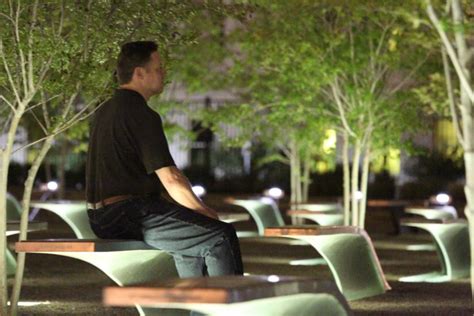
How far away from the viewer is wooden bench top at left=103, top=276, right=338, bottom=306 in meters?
6.44

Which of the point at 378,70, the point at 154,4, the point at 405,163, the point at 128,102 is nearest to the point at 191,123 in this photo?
the point at 405,163

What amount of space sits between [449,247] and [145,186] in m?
10.4

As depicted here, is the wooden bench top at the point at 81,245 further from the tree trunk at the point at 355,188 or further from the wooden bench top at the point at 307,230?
the tree trunk at the point at 355,188

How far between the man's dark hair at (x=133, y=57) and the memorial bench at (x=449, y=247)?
31.4ft

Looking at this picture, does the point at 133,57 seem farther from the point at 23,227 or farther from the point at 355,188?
the point at 355,188

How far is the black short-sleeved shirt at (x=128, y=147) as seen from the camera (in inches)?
344

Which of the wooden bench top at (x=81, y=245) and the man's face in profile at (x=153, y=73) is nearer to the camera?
the man's face in profile at (x=153, y=73)

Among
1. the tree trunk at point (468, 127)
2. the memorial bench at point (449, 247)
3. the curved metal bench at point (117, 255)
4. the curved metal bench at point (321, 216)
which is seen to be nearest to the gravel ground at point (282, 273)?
the memorial bench at point (449, 247)

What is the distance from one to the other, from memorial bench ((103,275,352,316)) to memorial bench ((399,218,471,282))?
1087 cm

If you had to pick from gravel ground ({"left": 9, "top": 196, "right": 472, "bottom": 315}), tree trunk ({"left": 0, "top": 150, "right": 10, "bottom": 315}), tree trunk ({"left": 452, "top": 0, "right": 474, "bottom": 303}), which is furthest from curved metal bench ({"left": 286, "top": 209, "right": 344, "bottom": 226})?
tree trunk ({"left": 452, "top": 0, "right": 474, "bottom": 303})

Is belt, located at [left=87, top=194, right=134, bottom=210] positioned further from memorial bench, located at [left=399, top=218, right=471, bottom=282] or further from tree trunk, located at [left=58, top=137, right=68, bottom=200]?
tree trunk, located at [left=58, top=137, right=68, bottom=200]

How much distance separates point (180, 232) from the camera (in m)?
8.71

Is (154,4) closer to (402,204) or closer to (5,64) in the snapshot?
(5,64)

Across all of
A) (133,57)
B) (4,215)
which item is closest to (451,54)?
(133,57)
